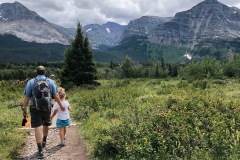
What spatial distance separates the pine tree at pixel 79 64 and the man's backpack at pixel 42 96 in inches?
1132

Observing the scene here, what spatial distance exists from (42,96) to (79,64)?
29586 millimetres

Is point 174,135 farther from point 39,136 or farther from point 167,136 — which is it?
point 39,136

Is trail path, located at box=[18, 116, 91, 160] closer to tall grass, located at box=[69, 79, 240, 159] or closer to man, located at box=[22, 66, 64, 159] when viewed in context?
tall grass, located at box=[69, 79, 240, 159]

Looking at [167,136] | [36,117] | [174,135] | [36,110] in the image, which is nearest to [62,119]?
[36,117]

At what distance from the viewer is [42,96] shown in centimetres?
923

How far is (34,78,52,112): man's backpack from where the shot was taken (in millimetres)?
9195

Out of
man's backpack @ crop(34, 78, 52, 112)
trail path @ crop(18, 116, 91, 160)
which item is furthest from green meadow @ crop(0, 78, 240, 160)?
man's backpack @ crop(34, 78, 52, 112)

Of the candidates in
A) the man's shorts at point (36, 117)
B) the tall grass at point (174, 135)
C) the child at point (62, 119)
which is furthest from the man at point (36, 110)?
the tall grass at point (174, 135)

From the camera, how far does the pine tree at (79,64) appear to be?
126 feet

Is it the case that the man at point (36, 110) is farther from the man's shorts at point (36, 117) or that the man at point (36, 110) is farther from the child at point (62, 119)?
the child at point (62, 119)

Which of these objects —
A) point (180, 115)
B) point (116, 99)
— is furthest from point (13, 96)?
point (180, 115)

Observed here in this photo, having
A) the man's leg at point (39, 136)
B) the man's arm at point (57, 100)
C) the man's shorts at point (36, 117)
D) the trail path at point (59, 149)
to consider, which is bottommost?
the trail path at point (59, 149)

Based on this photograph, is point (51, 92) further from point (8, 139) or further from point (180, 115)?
point (180, 115)

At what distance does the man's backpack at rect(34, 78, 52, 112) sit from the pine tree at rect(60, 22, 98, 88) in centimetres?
2875
